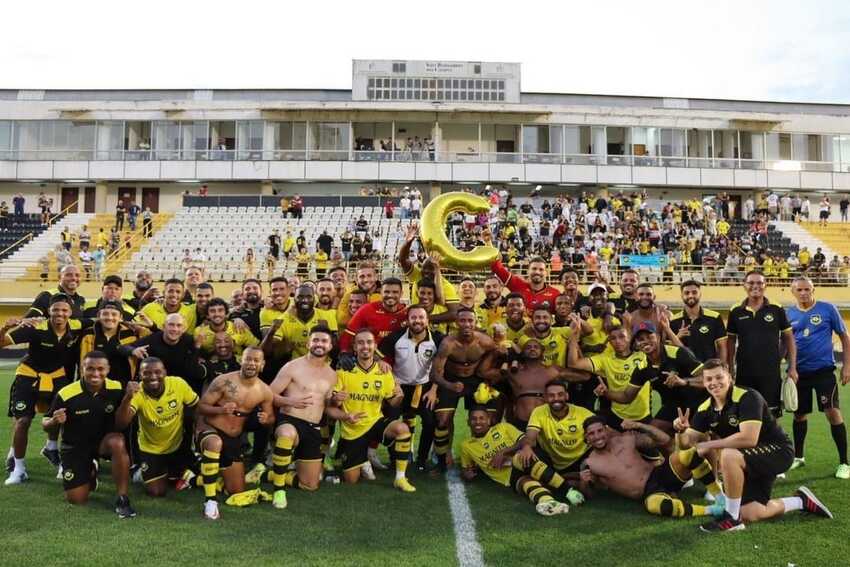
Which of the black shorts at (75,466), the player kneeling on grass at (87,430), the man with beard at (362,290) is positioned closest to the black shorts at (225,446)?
the player kneeling on grass at (87,430)

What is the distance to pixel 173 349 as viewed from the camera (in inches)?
256

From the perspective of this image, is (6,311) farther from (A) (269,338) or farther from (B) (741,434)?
(B) (741,434)

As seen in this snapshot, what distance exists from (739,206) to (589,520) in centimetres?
3601

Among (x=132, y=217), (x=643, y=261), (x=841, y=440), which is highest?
(x=132, y=217)

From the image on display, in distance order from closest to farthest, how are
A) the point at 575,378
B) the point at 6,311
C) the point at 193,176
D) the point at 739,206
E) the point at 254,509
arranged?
the point at 254,509, the point at 575,378, the point at 6,311, the point at 193,176, the point at 739,206

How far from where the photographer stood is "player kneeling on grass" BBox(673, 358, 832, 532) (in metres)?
5.07

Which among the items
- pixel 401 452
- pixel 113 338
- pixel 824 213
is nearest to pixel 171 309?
pixel 113 338

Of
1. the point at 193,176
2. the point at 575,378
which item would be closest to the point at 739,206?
the point at 193,176

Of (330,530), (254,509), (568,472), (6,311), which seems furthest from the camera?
(6,311)

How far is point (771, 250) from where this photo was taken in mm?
28422

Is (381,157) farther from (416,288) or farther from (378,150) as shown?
(416,288)

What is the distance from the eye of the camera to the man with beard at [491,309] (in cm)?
777

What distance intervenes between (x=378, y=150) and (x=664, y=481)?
99.8 feet

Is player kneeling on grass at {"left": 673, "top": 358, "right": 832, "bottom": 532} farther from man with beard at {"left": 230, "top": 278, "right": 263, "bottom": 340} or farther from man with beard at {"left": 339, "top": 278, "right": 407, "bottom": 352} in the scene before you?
man with beard at {"left": 230, "top": 278, "right": 263, "bottom": 340}
